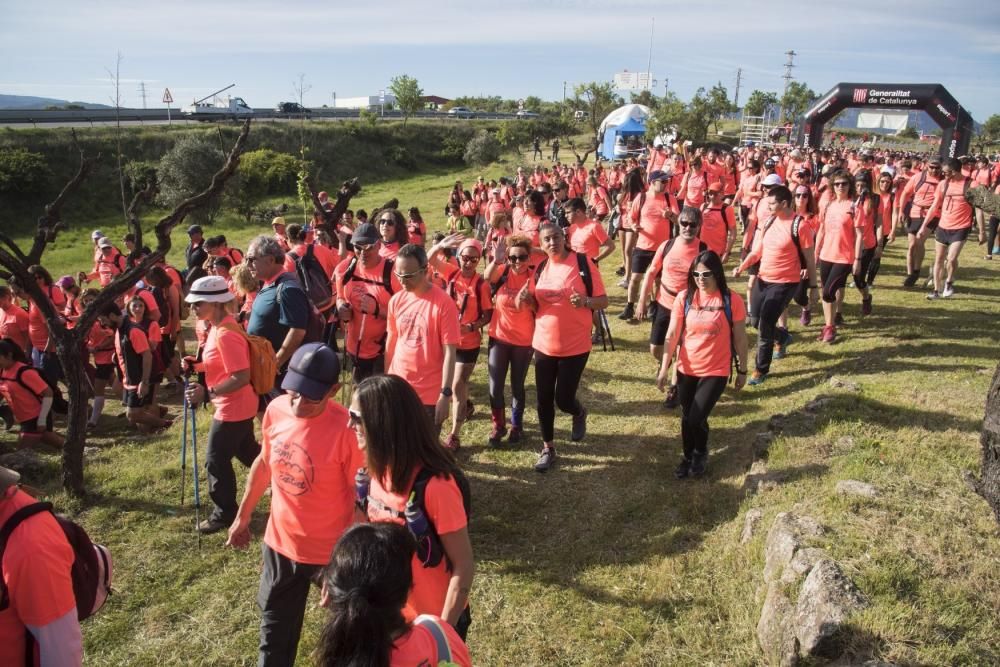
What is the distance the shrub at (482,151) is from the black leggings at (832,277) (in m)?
40.1

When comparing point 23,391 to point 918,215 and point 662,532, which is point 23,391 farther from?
point 918,215

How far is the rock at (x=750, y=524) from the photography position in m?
4.19

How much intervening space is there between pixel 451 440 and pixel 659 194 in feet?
15.5

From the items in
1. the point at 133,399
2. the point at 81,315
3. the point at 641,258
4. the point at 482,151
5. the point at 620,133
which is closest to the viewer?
the point at 81,315

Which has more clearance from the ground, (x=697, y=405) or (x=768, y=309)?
(x=768, y=309)

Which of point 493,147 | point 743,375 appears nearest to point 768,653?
point 743,375

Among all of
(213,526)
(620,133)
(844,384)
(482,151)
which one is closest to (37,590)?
(213,526)

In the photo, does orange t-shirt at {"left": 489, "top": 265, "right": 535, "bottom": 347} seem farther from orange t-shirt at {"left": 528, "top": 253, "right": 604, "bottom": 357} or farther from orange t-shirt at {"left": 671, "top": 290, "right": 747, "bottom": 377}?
orange t-shirt at {"left": 671, "top": 290, "right": 747, "bottom": 377}

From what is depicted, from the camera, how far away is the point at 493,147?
46344 millimetres

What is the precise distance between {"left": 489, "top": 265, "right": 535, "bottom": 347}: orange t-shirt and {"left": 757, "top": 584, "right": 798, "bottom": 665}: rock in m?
2.86

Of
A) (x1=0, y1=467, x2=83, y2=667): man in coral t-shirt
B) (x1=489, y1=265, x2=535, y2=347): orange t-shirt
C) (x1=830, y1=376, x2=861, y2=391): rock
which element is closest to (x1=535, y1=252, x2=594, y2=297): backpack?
(x1=489, y1=265, x2=535, y2=347): orange t-shirt

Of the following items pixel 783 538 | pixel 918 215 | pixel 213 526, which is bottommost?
pixel 213 526

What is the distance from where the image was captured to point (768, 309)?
266 inches

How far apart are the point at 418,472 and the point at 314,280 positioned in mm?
4788
